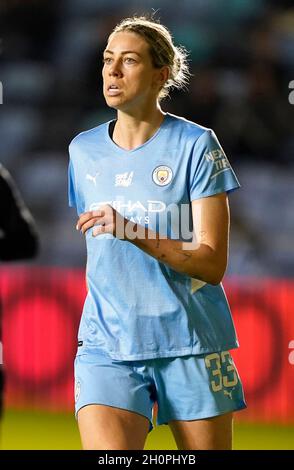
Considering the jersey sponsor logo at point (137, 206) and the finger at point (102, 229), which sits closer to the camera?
the finger at point (102, 229)

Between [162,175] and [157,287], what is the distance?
1.17 feet

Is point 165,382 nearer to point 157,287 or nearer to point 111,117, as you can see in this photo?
point 157,287

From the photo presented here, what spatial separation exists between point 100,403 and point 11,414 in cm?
402

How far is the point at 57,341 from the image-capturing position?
7266 mm

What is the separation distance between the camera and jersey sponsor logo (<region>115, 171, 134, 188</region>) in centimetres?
348

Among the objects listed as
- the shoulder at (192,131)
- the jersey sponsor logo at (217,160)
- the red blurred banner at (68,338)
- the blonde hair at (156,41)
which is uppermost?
the blonde hair at (156,41)

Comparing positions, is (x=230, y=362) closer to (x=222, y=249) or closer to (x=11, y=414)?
(x=222, y=249)

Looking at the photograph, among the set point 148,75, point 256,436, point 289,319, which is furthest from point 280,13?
point 148,75

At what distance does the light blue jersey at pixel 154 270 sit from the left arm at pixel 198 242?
56 mm

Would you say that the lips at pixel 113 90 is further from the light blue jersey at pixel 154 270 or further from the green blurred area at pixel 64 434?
the green blurred area at pixel 64 434

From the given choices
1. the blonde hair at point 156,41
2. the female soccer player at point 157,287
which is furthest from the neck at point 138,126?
the blonde hair at point 156,41

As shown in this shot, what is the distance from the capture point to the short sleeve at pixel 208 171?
3418mm

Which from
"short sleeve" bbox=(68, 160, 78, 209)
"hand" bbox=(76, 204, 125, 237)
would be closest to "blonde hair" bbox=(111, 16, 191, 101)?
"short sleeve" bbox=(68, 160, 78, 209)

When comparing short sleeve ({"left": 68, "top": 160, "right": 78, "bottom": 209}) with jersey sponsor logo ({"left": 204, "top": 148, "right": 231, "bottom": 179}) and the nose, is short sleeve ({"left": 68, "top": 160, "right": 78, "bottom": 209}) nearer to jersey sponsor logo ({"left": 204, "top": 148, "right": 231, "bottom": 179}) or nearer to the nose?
the nose
